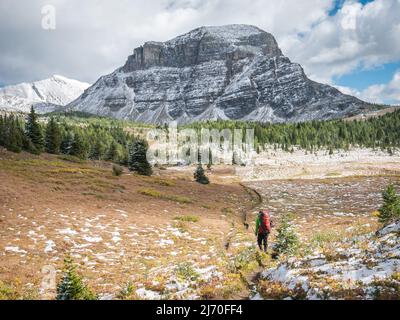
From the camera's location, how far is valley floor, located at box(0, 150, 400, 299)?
1490 cm

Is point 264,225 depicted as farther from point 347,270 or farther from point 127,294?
point 127,294

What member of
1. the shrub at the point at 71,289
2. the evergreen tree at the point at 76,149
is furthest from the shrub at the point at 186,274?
the evergreen tree at the point at 76,149

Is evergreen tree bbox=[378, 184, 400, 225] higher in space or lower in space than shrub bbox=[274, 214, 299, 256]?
higher

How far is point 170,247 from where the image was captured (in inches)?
949

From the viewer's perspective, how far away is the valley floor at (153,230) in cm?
1490

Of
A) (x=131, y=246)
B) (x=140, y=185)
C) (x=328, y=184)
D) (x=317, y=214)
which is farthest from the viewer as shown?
(x=328, y=184)

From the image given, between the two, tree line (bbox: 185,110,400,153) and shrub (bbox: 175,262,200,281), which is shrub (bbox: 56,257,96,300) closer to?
shrub (bbox: 175,262,200,281)

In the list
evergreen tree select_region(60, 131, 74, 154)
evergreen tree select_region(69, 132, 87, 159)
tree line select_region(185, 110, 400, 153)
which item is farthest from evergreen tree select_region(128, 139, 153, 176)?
tree line select_region(185, 110, 400, 153)

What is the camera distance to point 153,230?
2833cm
